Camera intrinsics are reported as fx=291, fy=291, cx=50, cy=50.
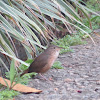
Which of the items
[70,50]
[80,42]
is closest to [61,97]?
[70,50]

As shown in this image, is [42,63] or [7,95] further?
[42,63]

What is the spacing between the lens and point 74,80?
3.91 meters

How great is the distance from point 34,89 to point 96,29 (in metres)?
3.57

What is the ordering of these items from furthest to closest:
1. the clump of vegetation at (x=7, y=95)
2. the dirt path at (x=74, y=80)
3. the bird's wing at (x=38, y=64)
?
the bird's wing at (x=38, y=64) < the dirt path at (x=74, y=80) < the clump of vegetation at (x=7, y=95)

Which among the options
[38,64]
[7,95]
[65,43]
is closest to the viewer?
[7,95]

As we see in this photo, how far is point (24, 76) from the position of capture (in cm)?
388

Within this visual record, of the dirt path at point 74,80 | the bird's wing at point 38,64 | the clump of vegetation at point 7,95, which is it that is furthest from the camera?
the bird's wing at point 38,64

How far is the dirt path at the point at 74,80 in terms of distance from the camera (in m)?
3.29

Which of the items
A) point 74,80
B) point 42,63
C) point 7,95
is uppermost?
point 7,95

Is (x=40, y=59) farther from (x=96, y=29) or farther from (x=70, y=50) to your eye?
(x=96, y=29)

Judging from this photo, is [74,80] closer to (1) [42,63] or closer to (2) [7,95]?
(1) [42,63]

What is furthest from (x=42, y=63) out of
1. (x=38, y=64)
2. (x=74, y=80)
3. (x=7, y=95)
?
(x=7, y=95)

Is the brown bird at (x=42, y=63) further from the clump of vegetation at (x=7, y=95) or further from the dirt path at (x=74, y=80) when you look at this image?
the clump of vegetation at (x=7, y=95)

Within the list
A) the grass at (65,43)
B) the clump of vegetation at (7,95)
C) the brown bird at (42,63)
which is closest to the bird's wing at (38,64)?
the brown bird at (42,63)
